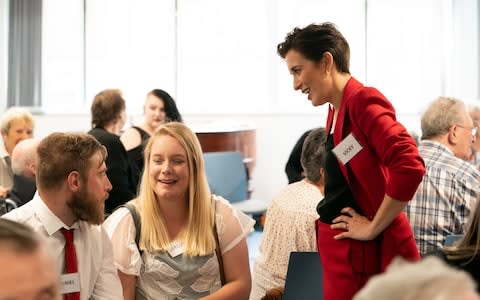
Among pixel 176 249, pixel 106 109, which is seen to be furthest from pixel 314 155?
pixel 106 109

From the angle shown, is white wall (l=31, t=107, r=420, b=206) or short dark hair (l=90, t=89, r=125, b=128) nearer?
short dark hair (l=90, t=89, r=125, b=128)

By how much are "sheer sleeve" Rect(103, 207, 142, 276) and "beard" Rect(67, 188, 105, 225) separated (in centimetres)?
36

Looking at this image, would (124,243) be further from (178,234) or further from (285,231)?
(285,231)

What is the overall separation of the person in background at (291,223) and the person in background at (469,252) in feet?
3.77

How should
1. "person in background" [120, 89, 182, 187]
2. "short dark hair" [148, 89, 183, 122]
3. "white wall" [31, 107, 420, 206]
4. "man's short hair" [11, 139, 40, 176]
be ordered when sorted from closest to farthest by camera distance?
"man's short hair" [11, 139, 40, 176]
"person in background" [120, 89, 182, 187]
"short dark hair" [148, 89, 183, 122]
"white wall" [31, 107, 420, 206]

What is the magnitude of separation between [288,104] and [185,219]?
731 centimetres

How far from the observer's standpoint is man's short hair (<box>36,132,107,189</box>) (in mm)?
2840

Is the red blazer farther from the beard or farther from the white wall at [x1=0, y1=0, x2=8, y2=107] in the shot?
the white wall at [x1=0, y1=0, x2=8, y2=107]

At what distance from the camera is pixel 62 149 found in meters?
2.87

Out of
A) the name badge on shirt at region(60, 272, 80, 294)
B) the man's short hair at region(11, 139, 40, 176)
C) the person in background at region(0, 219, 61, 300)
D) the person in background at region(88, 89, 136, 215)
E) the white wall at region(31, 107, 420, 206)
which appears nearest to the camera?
the person in background at region(0, 219, 61, 300)

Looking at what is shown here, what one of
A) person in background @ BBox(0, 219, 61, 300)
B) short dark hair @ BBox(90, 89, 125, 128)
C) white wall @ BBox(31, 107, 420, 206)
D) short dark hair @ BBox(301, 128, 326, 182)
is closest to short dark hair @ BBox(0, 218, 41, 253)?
person in background @ BBox(0, 219, 61, 300)

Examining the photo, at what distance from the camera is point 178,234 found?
333 centimetres

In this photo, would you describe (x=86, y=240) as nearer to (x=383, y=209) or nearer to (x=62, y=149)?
(x=62, y=149)

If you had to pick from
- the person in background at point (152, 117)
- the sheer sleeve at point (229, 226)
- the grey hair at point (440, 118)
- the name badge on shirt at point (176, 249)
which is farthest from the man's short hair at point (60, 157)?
the person in background at point (152, 117)
